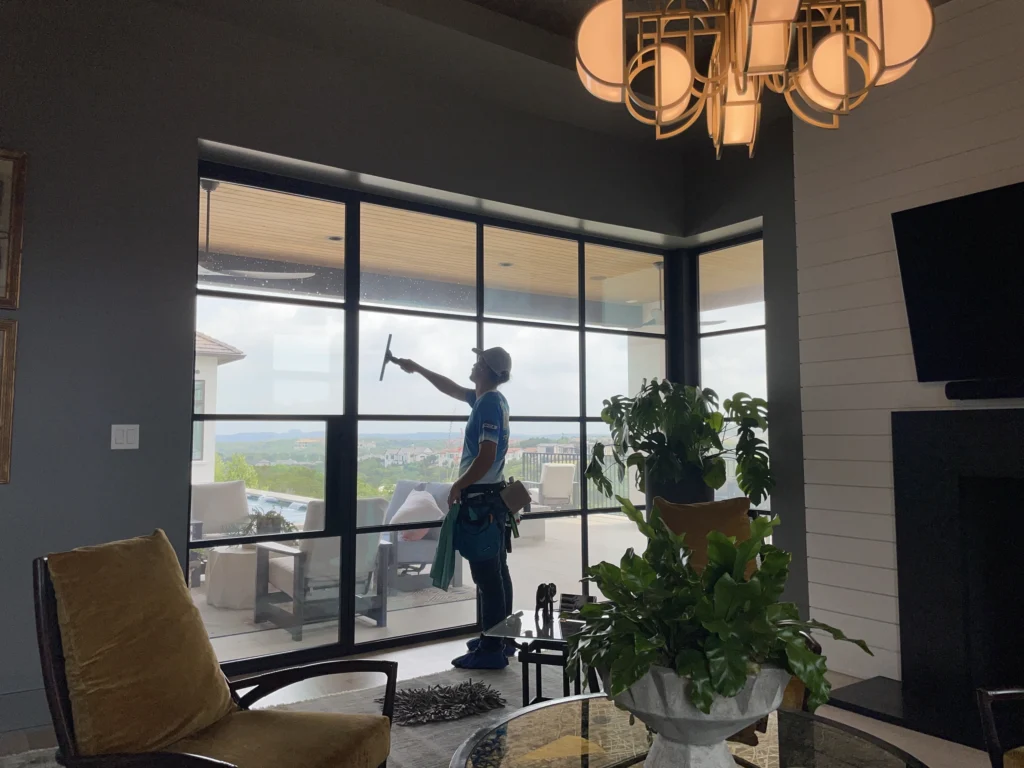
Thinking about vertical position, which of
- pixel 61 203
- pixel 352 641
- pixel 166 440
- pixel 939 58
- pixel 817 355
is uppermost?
pixel 939 58

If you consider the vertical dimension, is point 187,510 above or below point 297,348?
below

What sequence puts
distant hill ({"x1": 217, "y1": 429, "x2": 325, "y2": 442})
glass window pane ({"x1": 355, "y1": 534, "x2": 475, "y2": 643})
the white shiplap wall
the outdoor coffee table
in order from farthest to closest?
glass window pane ({"x1": 355, "y1": 534, "x2": 475, "y2": 643}) → distant hill ({"x1": 217, "y1": 429, "x2": 325, "y2": 442}) → the white shiplap wall → the outdoor coffee table

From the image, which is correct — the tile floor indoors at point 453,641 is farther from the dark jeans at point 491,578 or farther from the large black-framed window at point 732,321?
the large black-framed window at point 732,321

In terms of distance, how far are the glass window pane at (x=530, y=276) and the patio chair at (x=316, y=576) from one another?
4.76 ft

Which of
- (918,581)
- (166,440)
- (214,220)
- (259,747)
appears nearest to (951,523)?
(918,581)

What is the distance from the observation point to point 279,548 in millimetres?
3705

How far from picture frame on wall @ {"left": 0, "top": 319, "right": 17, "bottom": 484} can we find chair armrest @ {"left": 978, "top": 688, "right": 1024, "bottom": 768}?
10.8ft

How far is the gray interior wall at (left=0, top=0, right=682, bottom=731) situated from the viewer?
292cm

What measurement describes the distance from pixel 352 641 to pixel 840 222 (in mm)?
3288

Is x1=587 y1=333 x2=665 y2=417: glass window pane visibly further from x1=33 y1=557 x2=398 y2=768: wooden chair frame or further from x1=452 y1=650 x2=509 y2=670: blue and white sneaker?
x1=33 y1=557 x2=398 y2=768: wooden chair frame

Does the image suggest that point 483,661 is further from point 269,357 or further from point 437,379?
point 269,357

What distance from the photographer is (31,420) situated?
2.91 m

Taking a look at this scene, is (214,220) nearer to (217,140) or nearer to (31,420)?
(217,140)

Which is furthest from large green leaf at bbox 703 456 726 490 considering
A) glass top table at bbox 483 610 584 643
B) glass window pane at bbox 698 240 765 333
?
glass top table at bbox 483 610 584 643
